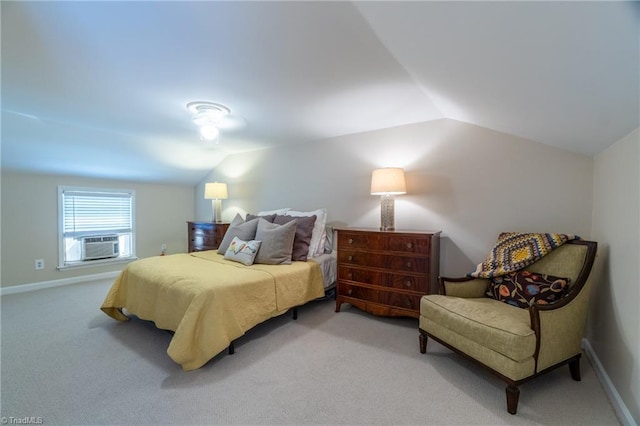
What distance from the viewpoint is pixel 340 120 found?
9.57 ft

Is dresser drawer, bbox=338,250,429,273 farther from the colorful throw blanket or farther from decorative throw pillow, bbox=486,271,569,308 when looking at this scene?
decorative throw pillow, bbox=486,271,569,308

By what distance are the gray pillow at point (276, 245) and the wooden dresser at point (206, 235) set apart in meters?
1.52

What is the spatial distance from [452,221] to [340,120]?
5.16 ft

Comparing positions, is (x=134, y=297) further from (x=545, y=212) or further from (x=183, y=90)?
(x=545, y=212)

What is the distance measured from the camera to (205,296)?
1.87m

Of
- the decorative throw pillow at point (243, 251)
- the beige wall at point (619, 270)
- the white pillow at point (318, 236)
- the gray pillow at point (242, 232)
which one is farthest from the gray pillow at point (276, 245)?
the beige wall at point (619, 270)

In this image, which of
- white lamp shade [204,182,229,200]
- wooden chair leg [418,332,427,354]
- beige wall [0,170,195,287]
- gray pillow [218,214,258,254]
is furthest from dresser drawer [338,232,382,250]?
beige wall [0,170,195,287]

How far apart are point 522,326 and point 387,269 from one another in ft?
3.81

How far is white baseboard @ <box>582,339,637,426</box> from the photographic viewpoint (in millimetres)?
1379

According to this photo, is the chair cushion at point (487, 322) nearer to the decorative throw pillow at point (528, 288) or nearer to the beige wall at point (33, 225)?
the decorative throw pillow at point (528, 288)

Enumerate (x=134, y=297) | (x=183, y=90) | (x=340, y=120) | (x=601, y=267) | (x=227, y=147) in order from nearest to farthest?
(x=601, y=267), (x=183, y=90), (x=134, y=297), (x=340, y=120), (x=227, y=147)

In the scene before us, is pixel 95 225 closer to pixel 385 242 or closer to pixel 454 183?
pixel 385 242

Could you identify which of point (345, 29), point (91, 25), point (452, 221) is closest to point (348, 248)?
point (452, 221)

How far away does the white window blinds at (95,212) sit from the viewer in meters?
3.89
